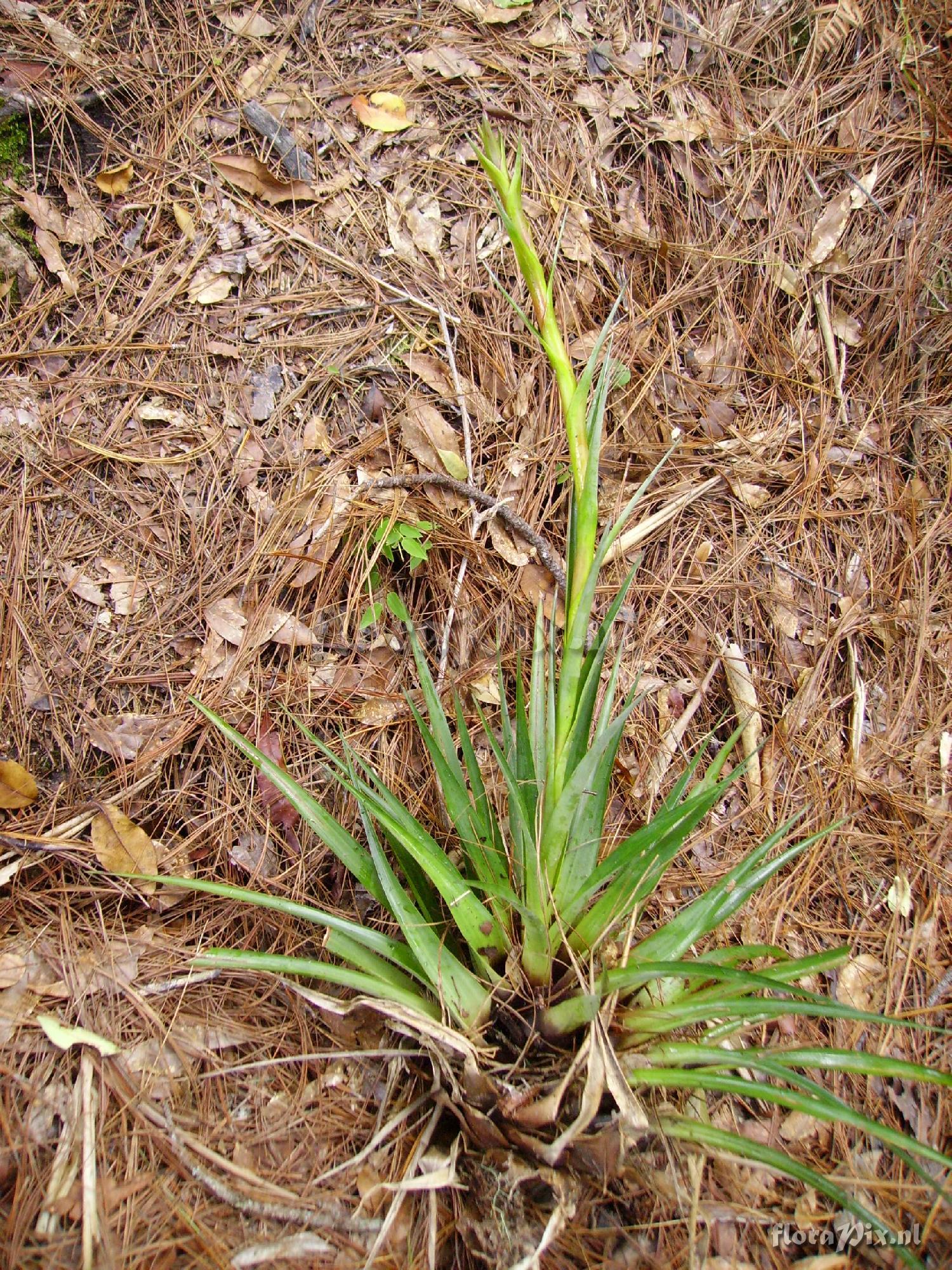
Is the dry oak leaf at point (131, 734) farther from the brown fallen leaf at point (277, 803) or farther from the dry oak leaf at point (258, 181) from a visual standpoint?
the dry oak leaf at point (258, 181)

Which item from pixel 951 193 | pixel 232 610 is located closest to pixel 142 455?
pixel 232 610

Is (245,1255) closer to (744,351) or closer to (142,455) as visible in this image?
(142,455)

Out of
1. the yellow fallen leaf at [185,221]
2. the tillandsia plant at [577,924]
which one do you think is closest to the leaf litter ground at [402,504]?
the yellow fallen leaf at [185,221]

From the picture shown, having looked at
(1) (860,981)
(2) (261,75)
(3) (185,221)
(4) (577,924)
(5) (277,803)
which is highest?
(2) (261,75)

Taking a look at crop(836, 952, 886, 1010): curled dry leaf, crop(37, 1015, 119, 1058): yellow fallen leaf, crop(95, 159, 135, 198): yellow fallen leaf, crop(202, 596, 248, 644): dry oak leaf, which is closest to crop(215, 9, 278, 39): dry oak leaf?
crop(95, 159, 135, 198): yellow fallen leaf

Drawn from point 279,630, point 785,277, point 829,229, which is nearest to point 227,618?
point 279,630

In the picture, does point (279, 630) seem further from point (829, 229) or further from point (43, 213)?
point (829, 229)

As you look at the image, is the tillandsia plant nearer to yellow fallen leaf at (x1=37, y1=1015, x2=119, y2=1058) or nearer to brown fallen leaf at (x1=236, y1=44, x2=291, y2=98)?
yellow fallen leaf at (x1=37, y1=1015, x2=119, y2=1058)
